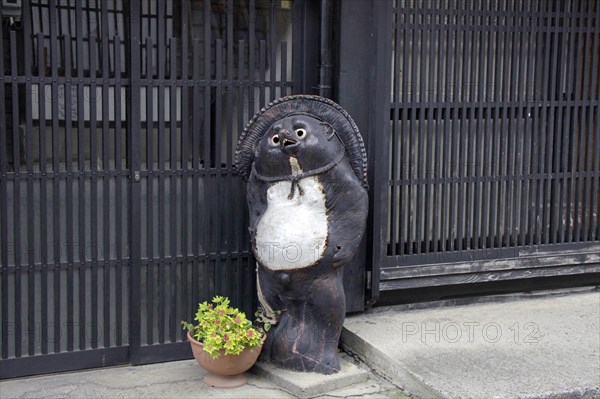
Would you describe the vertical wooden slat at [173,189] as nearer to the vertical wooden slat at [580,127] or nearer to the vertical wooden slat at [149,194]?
the vertical wooden slat at [149,194]

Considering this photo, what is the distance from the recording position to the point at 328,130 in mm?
6602

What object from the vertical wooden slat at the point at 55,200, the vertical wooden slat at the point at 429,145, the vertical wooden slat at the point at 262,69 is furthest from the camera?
the vertical wooden slat at the point at 429,145

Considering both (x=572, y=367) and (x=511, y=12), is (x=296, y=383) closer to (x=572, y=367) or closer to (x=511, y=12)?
(x=572, y=367)

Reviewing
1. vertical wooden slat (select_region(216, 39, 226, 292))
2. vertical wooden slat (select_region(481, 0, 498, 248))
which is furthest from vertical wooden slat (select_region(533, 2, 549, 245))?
vertical wooden slat (select_region(216, 39, 226, 292))

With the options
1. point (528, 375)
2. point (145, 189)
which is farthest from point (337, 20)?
point (528, 375)

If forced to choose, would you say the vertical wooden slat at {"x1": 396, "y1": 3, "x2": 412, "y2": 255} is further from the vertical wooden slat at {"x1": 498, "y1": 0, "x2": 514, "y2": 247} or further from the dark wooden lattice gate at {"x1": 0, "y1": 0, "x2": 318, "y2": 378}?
the vertical wooden slat at {"x1": 498, "y1": 0, "x2": 514, "y2": 247}

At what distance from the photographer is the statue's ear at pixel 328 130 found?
6.57m

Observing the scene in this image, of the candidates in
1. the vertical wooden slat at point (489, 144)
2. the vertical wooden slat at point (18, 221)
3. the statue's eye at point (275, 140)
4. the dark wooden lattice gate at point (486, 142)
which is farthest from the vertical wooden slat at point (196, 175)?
the vertical wooden slat at point (489, 144)

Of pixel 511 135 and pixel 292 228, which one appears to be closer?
pixel 292 228

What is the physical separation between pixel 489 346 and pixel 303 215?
198 centimetres

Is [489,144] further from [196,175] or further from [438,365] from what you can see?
[196,175]

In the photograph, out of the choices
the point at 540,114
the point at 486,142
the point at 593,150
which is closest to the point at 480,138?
the point at 486,142

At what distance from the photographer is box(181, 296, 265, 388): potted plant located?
6.29 metres

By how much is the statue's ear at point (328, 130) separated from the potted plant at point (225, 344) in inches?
60.1
